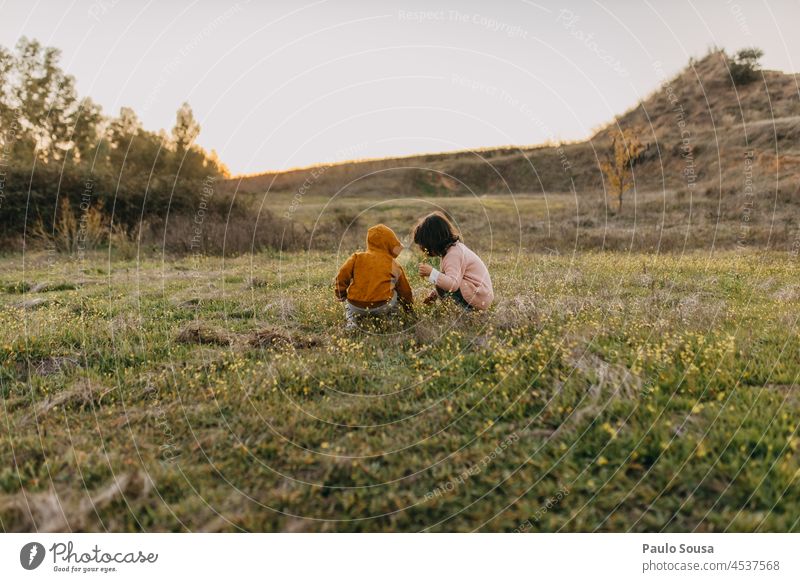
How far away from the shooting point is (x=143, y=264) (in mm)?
14922

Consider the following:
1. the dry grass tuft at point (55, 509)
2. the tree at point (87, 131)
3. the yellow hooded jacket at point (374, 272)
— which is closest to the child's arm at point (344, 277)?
the yellow hooded jacket at point (374, 272)

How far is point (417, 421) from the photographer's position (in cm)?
418

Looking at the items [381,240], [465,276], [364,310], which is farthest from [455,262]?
[364,310]

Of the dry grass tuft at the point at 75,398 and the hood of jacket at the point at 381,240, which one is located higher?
the hood of jacket at the point at 381,240

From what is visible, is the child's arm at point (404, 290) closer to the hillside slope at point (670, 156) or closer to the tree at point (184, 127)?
the hillside slope at point (670, 156)

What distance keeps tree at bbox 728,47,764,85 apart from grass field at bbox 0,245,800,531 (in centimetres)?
4322

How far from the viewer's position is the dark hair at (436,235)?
22.5 ft

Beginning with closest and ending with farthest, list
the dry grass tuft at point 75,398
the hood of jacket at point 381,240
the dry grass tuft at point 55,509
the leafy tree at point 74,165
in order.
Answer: the dry grass tuft at point 55,509 → the dry grass tuft at point 75,398 → the hood of jacket at point 381,240 → the leafy tree at point 74,165

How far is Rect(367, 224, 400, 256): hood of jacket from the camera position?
677 cm
